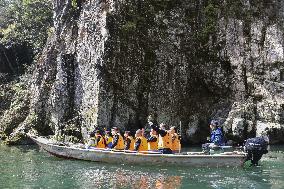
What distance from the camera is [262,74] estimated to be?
2367 centimetres

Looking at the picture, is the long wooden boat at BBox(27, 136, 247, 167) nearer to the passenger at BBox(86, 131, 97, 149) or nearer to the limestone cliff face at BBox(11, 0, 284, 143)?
the passenger at BBox(86, 131, 97, 149)

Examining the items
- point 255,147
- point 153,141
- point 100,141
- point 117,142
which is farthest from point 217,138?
point 100,141

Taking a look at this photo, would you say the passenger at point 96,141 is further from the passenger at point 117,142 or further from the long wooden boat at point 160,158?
the passenger at point 117,142

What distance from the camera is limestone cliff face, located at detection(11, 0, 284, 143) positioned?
2323cm

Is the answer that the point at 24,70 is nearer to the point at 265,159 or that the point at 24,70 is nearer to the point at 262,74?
the point at 262,74

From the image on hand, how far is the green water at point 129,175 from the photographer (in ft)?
43.9

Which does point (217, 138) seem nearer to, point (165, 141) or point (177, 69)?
point (165, 141)

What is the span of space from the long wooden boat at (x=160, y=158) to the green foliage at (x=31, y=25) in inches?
705

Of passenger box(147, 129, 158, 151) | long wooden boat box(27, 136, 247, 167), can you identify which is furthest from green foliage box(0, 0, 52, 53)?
passenger box(147, 129, 158, 151)

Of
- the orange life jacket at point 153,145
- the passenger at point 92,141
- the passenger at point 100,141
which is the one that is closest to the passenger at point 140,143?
the orange life jacket at point 153,145

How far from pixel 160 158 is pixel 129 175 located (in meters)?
1.71

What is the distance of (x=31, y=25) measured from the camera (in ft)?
117

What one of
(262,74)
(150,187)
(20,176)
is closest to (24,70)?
(262,74)

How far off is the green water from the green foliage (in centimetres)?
1806
